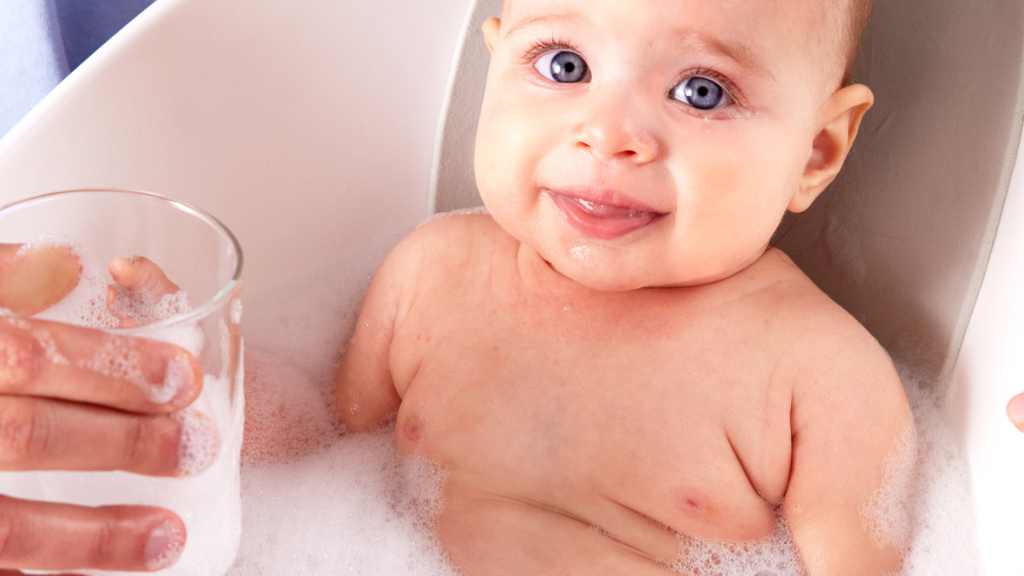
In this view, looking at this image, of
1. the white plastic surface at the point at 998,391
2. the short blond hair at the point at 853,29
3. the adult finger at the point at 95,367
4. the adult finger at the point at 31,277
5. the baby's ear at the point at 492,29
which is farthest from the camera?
the baby's ear at the point at 492,29

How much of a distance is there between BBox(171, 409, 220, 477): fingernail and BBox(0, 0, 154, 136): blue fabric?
4.10ft

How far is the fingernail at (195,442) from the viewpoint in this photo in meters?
0.57

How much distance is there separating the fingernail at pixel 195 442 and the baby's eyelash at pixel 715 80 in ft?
1.77

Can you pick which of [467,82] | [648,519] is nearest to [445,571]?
[648,519]

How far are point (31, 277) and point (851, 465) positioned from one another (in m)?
0.77

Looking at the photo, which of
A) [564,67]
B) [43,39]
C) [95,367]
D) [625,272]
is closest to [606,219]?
[625,272]

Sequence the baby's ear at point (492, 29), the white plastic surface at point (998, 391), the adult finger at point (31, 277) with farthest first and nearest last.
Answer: the baby's ear at point (492, 29)
the white plastic surface at point (998, 391)
the adult finger at point (31, 277)

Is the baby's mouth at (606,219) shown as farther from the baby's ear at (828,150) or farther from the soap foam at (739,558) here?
the soap foam at (739,558)

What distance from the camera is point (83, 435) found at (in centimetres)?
57

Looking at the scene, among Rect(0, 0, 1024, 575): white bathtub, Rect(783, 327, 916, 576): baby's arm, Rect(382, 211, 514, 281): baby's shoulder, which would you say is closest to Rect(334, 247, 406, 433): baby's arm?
Rect(382, 211, 514, 281): baby's shoulder

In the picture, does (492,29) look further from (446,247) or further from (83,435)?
(83,435)

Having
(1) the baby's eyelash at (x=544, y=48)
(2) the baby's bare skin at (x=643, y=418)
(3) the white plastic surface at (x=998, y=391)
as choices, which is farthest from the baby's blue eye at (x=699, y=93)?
(3) the white plastic surface at (x=998, y=391)

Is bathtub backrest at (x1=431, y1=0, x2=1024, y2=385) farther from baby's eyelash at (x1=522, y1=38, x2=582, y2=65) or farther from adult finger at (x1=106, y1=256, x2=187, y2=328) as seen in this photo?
adult finger at (x1=106, y1=256, x2=187, y2=328)

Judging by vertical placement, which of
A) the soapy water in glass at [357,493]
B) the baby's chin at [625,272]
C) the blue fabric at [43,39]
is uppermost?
the baby's chin at [625,272]
